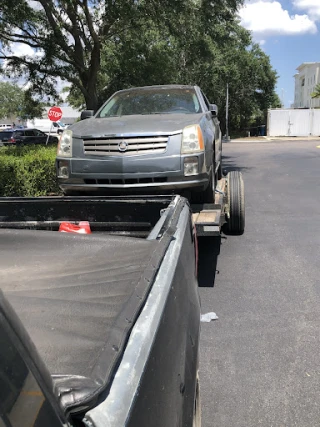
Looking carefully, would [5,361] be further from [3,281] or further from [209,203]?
[209,203]

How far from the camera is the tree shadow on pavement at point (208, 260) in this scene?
15.1 feet

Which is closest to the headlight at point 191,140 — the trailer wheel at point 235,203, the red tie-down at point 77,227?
the trailer wheel at point 235,203

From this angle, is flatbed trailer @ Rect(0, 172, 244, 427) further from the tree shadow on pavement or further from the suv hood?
the tree shadow on pavement

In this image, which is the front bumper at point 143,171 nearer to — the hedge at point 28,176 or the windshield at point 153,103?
the windshield at point 153,103

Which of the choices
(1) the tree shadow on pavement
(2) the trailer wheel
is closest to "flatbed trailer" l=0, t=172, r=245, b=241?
(1) the tree shadow on pavement

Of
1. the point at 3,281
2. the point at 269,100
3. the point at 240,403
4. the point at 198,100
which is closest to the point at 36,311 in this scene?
the point at 3,281

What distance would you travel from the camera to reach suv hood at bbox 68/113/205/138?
4453mm

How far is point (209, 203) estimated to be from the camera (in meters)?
4.80

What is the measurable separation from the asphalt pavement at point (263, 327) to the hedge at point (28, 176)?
13.5ft

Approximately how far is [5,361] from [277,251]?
5.01 meters

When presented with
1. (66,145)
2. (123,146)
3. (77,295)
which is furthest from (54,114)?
(77,295)

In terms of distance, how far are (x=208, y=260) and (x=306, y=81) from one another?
10372 centimetres

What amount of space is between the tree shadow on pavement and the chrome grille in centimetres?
151

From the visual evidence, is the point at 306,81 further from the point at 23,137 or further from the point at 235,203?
the point at 235,203
